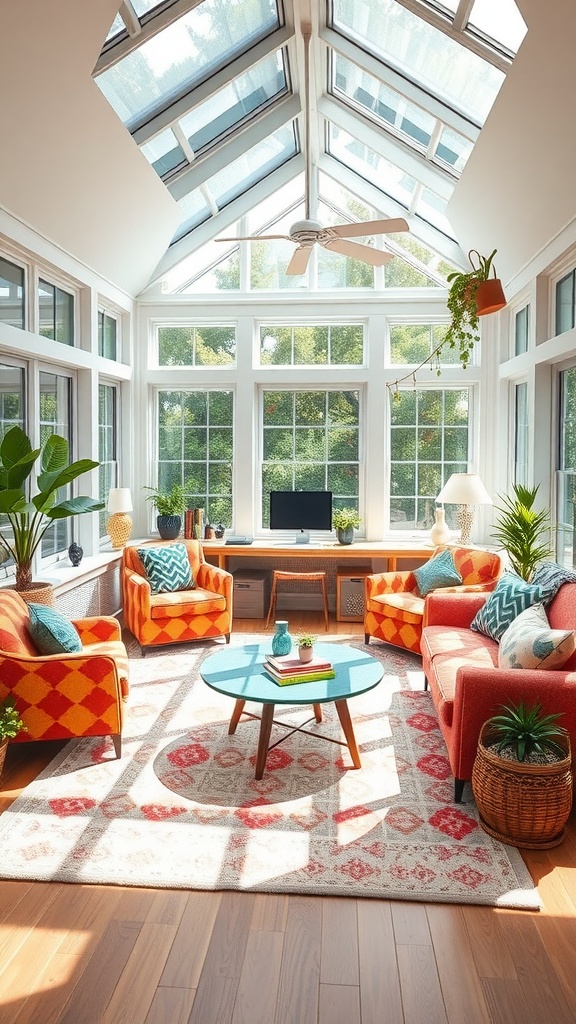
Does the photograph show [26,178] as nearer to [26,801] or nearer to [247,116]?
[247,116]

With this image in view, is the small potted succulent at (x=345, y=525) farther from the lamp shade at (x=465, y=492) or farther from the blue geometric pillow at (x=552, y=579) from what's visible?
the blue geometric pillow at (x=552, y=579)

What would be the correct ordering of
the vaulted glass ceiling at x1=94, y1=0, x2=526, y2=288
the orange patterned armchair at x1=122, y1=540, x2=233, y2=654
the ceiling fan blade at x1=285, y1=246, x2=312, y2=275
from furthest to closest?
the orange patterned armchair at x1=122, y1=540, x2=233, y2=654, the ceiling fan blade at x1=285, y1=246, x2=312, y2=275, the vaulted glass ceiling at x1=94, y1=0, x2=526, y2=288

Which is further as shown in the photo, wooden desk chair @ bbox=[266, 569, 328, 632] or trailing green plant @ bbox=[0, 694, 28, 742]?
wooden desk chair @ bbox=[266, 569, 328, 632]

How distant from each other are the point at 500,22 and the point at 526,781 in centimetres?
362

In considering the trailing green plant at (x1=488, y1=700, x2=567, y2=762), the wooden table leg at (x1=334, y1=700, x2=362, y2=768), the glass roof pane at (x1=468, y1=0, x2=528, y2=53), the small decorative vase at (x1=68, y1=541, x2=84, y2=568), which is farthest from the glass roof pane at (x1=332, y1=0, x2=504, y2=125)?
the small decorative vase at (x1=68, y1=541, x2=84, y2=568)

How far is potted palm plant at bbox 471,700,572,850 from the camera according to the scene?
291cm

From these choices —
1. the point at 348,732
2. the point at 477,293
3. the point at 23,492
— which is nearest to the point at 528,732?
the point at 348,732

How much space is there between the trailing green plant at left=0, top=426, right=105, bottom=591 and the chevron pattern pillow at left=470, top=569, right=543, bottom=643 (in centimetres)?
242

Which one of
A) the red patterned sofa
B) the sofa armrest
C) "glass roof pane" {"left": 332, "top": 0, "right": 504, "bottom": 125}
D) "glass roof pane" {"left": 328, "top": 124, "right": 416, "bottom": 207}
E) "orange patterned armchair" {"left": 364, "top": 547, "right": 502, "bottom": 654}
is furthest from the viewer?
"glass roof pane" {"left": 328, "top": 124, "right": 416, "bottom": 207}

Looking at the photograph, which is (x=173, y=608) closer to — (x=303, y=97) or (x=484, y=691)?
(x=484, y=691)

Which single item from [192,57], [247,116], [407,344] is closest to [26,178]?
[192,57]

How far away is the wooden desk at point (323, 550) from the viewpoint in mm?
6434

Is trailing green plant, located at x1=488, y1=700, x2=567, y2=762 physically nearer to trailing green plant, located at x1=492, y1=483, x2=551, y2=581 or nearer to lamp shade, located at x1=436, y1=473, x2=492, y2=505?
trailing green plant, located at x1=492, y1=483, x2=551, y2=581

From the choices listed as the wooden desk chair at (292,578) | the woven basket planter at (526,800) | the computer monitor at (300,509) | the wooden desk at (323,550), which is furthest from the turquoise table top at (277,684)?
the computer monitor at (300,509)
